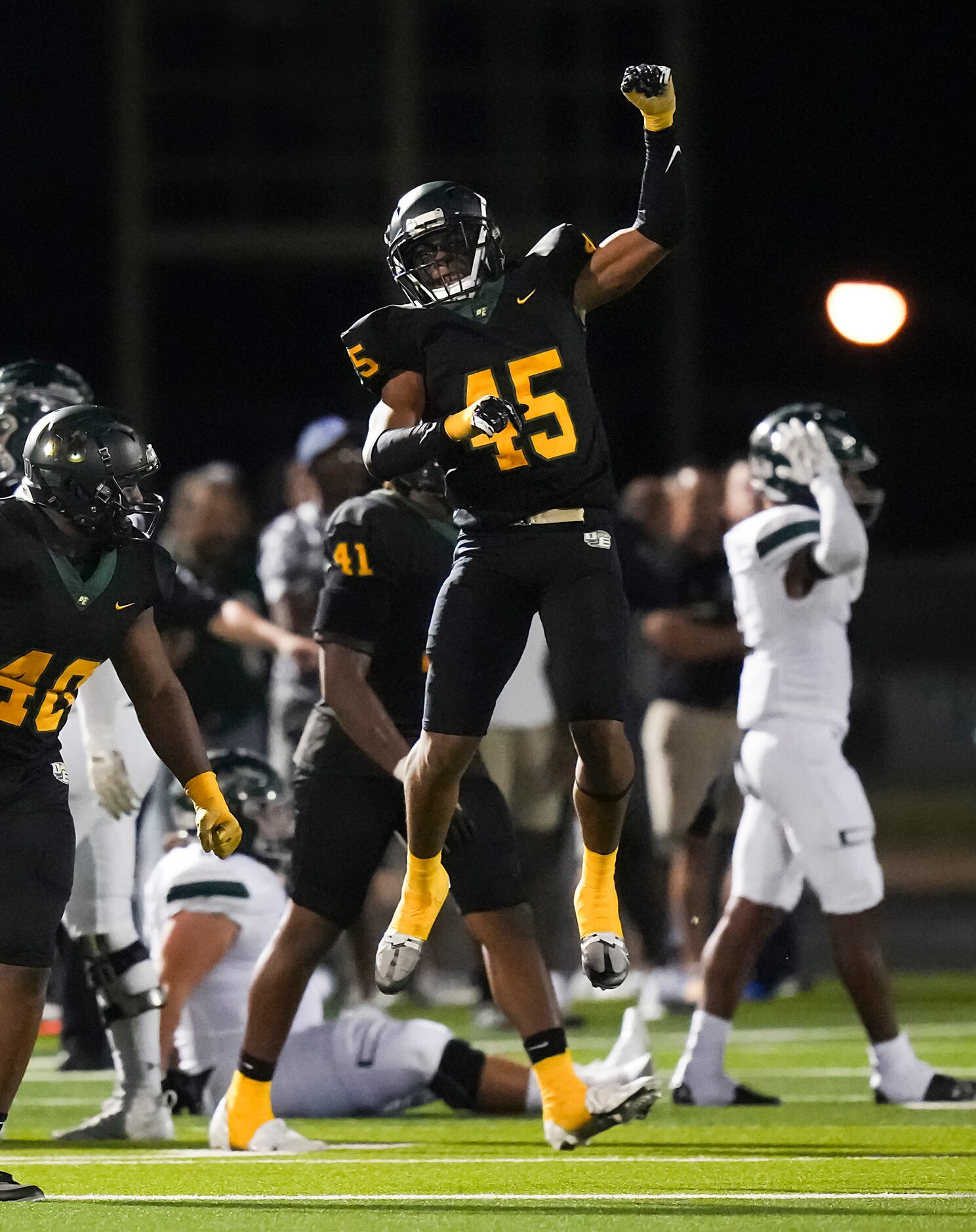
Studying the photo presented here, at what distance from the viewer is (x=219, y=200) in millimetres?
21422

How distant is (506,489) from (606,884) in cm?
99

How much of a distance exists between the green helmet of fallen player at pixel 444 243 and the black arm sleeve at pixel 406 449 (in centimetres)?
36

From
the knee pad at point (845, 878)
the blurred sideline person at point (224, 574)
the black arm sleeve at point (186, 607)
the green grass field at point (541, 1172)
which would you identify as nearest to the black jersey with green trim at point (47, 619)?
the green grass field at point (541, 1172)

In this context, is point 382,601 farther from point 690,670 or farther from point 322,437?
point 690,670

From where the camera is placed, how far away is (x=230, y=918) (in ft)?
23.6

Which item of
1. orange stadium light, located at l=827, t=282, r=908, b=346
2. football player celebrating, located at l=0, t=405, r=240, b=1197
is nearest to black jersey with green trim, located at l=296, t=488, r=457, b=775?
football player celebrating, located at l=0, t=405, r=240, b=1197

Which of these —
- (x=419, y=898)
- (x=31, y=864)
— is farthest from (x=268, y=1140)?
(x=31, y=864)

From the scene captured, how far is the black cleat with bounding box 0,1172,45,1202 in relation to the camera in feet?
17.8

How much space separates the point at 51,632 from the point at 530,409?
3.88 ft

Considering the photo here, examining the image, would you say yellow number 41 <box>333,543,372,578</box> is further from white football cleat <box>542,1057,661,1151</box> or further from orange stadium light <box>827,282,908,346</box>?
orange stadium light <box>827,282,908,346</box>

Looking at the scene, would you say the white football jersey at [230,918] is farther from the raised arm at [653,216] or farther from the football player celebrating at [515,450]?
the raised arm at [653,216]

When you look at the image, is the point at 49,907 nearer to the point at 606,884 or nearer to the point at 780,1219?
the point at 606,884

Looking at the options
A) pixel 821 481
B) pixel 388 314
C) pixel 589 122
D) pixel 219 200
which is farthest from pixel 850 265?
pixel 388 314

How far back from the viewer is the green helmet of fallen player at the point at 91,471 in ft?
18.1
